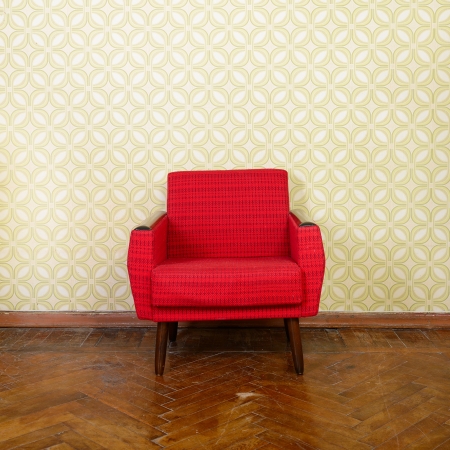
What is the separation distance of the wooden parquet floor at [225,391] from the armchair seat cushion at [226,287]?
0.34 metres

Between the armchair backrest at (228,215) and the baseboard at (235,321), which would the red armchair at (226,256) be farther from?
the baseboard at (235,321)

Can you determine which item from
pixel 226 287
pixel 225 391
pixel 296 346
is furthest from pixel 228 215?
pixel 225 391

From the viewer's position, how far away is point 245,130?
10.8 ft

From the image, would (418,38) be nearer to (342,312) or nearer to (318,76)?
(318,76)

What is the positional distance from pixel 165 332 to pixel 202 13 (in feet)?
5.84

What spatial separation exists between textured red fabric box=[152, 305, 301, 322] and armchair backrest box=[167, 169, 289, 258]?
1.67 feet

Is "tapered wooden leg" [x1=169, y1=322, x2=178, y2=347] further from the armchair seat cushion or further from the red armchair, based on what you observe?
the armchair seat cushion

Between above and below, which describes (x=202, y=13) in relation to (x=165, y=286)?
above

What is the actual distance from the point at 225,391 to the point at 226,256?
2.71 ft

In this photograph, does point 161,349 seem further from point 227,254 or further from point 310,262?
point 310,262

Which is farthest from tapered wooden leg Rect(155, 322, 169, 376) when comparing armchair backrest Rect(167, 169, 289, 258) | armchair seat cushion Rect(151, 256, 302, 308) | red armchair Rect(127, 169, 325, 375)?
armchair backrest Rect(167, 169, 289, 258)

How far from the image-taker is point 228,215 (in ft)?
10.0

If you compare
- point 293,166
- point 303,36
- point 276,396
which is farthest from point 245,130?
point 276,396

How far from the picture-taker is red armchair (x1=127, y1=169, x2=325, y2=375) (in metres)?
2.52
